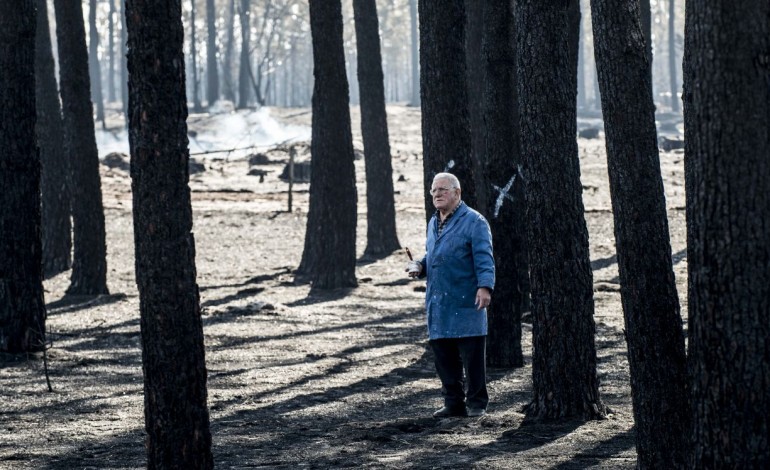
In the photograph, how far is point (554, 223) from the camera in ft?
27.6

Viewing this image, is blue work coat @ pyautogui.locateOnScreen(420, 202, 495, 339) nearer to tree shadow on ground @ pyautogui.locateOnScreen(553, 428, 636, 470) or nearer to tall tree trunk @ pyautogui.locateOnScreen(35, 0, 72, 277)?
tree shadow on ground @ pyautogui.locateOnScreen(553, 428, 636, 470)

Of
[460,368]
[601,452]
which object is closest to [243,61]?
[460,368]

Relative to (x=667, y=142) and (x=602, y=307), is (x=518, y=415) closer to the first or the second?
(x=602, y=307)

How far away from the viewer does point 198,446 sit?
625cm

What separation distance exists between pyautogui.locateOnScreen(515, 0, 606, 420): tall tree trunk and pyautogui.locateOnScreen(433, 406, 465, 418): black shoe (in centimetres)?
52

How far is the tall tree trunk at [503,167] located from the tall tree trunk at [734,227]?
5.67 meters

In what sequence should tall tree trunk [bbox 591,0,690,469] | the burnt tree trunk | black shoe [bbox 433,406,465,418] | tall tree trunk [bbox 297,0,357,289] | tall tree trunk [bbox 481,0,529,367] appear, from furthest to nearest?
tall tree trunk [bbox 297,0,357,289], the burnt tree trunk, tall tree trunk [bbox 481,0,529,367], black shoe [bbox 433,406,465,418], tall tree trunk [bbox 591,0,690,469]

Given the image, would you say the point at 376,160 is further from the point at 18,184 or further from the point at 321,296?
the point at 18,184

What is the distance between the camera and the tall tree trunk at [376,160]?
21453mm

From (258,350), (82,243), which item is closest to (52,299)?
(82,243)

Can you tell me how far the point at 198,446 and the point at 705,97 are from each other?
3082 mm

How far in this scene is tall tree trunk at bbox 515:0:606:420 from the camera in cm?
839

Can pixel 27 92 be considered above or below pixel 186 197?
above

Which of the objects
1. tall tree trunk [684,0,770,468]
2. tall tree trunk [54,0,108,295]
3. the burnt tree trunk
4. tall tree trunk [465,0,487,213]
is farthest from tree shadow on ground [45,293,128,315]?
tall tree trunk [684,0,770,468]
